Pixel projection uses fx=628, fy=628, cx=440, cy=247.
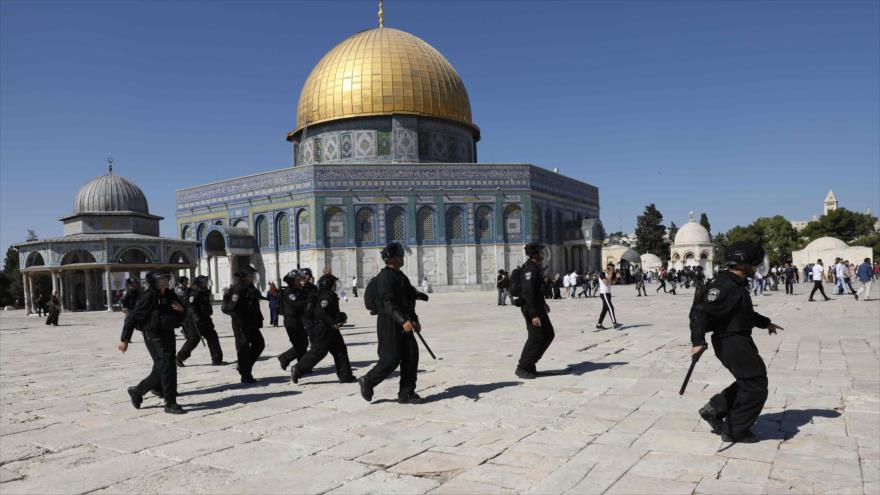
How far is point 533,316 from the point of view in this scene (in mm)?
7090

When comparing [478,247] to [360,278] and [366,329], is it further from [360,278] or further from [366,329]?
[366,329]

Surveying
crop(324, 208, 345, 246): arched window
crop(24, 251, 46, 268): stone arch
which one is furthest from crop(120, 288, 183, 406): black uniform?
crop(324, 208, 345, 246): arched window

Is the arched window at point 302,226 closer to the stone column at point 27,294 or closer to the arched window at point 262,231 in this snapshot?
the arched window at point 262,231

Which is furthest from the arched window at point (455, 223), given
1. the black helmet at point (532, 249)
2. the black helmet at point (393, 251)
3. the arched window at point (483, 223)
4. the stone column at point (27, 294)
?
the black helmet at point (393, 251)

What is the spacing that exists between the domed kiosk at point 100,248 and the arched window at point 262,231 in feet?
15.2

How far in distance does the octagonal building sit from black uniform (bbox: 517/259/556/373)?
27.1 m

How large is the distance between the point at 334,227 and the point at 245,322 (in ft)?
90.2

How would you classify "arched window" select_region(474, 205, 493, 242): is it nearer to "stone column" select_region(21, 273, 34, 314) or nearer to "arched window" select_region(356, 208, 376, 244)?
"arched window" select_region(356, 208, 376, 244)

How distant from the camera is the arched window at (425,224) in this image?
1415 inches

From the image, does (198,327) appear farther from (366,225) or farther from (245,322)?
(366,225)

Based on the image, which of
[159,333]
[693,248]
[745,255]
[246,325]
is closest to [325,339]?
[246,325]

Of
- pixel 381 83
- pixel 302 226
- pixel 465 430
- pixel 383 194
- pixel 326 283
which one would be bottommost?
pixel 465 430

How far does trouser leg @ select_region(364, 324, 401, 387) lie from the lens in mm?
6008

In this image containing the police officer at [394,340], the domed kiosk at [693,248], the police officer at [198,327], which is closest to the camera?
the police officer at [394,340]
